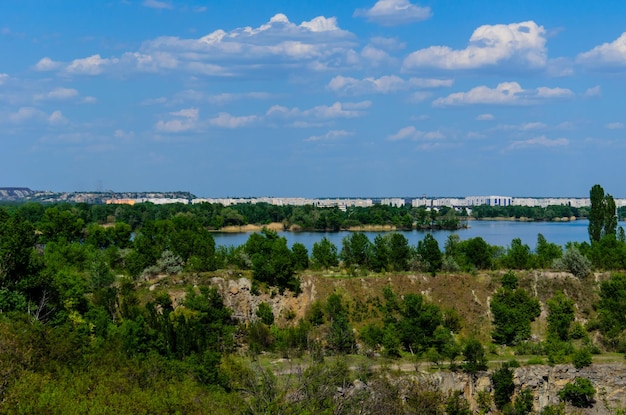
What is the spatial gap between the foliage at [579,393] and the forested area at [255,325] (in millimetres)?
916

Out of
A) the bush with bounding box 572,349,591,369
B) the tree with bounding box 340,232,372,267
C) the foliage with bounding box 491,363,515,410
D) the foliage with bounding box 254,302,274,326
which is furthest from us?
the tree with bounding box 340,232,372,267

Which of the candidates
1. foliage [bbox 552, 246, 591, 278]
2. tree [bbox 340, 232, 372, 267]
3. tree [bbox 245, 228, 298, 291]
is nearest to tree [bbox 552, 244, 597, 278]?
foliage [bbox 552, 246, 591, 278]

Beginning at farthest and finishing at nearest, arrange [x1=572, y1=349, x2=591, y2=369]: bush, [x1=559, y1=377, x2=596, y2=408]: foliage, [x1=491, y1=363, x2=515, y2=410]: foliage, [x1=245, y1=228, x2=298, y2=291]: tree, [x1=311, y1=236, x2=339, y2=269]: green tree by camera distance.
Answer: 1. [x1=311, y1=236, x2=339, y2=269]: green tree
2. [x1=245, y1=228, x2=298, y2=291]: tree
3. [x1=572, y1=349, x2=591, y2=369]: bush
4. [x1=559, y1=377, x2=596, y2=408]: foliage
5. [x1=491, y1=363, x2=515, y2=410]: foliage

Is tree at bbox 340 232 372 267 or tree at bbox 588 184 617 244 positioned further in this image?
tree at bbox 588 184 617 244

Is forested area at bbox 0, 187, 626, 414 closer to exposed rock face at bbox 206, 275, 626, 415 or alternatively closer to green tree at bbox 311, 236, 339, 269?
green tree at bbox 311, 236, 339, 269

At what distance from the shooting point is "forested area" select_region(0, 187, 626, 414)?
16.5 meters

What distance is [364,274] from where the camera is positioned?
1537 inches

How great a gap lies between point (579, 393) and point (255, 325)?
13128 millimetres

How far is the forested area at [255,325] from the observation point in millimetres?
16500

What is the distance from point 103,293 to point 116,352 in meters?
11.7

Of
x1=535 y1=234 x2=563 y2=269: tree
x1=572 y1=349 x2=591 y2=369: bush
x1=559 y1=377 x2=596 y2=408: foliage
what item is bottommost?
x1=559 y1=377 x2=596 y2=408: foliage

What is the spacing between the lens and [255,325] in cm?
3072

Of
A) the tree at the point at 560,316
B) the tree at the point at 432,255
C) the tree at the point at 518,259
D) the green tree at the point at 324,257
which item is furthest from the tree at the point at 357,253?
the tree at the point at 560,316

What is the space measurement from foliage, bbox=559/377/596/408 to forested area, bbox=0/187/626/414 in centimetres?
92
